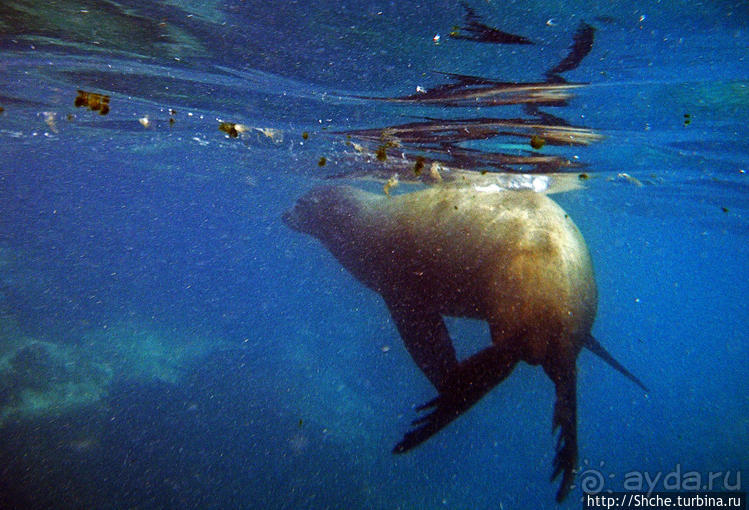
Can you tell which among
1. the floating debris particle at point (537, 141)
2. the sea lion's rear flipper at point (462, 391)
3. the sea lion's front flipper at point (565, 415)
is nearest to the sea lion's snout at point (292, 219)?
the floating debris particle at point (537, 141)

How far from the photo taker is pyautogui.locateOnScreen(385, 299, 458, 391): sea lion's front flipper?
12.2 ft

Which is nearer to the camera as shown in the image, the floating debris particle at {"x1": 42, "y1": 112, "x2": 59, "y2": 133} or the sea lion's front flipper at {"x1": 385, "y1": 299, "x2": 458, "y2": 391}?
the sea lion's front flipper at {"x1": 385, "y1": 299, "x2": 458, "y2": 391}

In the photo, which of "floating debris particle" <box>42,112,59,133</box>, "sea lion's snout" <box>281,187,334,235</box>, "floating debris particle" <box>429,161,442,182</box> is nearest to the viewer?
"sea lion's snout" <box>281,187,334,235</box>

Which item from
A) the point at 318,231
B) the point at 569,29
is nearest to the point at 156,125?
the point at 318,231

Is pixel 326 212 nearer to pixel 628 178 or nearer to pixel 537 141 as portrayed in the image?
pixel 537 141

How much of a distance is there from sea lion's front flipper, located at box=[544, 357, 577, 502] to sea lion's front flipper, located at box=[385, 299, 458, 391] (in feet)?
2.75

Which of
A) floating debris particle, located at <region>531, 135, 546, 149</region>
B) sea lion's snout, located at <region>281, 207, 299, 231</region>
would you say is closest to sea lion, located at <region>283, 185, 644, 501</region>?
sea lion's snout, located at <region>281, 207, 299, 231</region>

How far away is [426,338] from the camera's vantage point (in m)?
4.06

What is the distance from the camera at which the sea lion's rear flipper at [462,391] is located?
9.38ft

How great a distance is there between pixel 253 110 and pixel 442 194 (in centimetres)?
832

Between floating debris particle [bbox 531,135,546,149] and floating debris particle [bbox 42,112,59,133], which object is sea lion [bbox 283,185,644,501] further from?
floating debris particle [bbox 42,112,59,133]

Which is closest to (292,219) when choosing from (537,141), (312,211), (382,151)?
(312,211)

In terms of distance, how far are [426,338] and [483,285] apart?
2.95ft

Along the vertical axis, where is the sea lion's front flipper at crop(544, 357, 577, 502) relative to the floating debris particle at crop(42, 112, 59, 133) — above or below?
above
